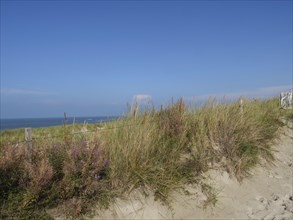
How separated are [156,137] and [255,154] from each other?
2914mm

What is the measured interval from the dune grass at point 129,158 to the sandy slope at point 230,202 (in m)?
0.19

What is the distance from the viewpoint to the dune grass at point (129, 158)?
5121 millimetres

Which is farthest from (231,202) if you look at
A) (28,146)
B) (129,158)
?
(28,146)

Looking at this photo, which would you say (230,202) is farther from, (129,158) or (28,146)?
(28,146)

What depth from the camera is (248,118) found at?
956cm

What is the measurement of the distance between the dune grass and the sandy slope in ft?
0.61

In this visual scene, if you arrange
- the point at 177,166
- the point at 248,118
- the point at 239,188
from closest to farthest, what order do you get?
the point at 177,166
the point at 239,188
the point at 248,118

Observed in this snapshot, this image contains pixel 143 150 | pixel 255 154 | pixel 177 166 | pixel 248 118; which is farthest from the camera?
pixel 248 118

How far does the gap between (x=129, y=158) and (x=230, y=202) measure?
233cm

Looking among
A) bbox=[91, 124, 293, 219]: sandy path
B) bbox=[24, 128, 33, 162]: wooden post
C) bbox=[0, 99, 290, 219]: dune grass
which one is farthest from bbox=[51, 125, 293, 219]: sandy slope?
bbox=[24, 128, 33, 162]: wooden post

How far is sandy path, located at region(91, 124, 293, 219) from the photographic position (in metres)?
5.93

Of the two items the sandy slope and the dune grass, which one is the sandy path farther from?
the dune grass

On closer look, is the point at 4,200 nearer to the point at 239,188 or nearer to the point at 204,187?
the point at 204,187

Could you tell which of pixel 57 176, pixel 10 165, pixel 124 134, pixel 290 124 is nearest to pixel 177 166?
pixel 124 134
